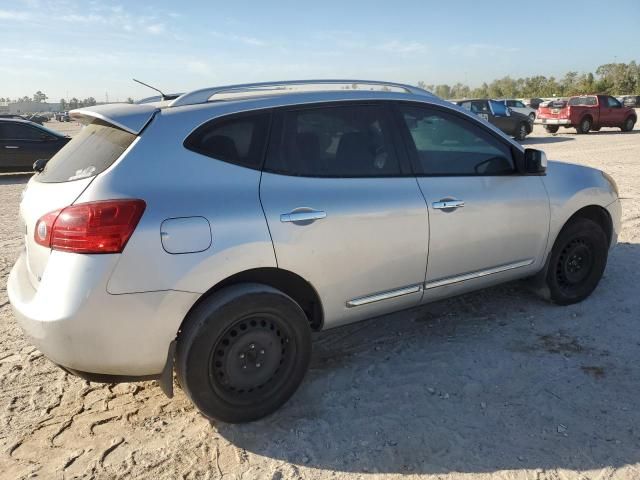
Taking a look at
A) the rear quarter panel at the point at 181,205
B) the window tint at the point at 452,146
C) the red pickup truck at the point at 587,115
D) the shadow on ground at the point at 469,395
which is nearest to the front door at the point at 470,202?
the window tint at the point at 452,146

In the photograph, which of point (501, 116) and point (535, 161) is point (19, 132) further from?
point (501, 116)

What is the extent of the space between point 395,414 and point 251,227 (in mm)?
1332

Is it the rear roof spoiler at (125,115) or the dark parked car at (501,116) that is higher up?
the rear roof spoiler at (125,115)

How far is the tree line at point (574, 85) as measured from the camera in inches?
2721

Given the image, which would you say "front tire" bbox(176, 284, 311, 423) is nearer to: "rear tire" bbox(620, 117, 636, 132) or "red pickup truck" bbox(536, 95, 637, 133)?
"red pickup truck" bbox(536, 95, 637, 133)

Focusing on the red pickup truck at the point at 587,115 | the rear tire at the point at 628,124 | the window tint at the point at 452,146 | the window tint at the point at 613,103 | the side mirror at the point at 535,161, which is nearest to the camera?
the window tint at the point at 452,146

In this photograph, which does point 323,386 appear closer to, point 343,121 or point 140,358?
point 140,358

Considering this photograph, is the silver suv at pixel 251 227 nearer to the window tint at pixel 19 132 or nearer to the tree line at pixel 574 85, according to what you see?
the window tint at pixel 19 132

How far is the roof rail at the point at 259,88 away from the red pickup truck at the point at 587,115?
21.7 m

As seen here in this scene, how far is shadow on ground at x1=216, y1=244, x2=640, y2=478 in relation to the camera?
2.68 m

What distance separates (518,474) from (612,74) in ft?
279

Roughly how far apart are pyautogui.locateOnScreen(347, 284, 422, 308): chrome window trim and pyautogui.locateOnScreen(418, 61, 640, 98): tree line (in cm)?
5860

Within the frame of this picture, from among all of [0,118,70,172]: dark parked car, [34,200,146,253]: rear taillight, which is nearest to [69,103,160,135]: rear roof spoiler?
[34,200,146,253]: rear taillight

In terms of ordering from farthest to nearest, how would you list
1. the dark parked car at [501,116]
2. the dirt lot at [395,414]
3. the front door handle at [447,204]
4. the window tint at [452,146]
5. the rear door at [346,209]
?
1. the dark parked car at [501,116]
2. the window tint at [452,146]
3. the front door handle at [447,204]
4. the rear door at [346,209]
5. the dirt lot at [395,414]
